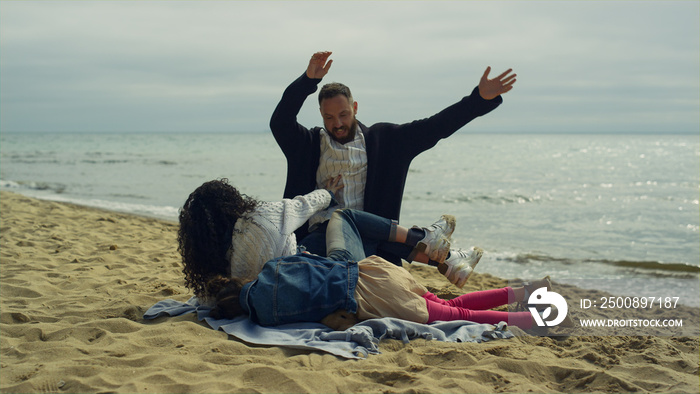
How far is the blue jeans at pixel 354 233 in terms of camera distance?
4.02 m

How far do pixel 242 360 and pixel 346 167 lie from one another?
7.16 feet

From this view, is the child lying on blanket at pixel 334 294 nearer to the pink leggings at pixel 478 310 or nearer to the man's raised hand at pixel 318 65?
the pink leggings at pixel 478 310

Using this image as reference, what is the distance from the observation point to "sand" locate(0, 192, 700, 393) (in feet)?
9.58

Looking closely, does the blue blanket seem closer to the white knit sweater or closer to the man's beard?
the white knit sweater

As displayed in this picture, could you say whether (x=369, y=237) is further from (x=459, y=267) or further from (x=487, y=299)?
(x=487, y=299)

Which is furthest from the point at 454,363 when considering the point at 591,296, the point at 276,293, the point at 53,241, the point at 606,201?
the point at 606,201

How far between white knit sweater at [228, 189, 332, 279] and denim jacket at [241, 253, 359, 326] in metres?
0.18

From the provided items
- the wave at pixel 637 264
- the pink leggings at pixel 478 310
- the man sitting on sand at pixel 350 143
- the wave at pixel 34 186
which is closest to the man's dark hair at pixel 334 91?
the man sitting on sand at pixel 350 143

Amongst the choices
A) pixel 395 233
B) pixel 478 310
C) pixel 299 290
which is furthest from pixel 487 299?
pixel 299 290

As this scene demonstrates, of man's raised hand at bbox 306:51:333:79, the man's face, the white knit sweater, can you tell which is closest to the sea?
the man's face

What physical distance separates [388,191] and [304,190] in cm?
75

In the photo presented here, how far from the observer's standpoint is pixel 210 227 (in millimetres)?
3832

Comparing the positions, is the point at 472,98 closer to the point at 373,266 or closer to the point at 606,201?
the point at 373,266

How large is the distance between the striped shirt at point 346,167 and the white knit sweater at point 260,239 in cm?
97
